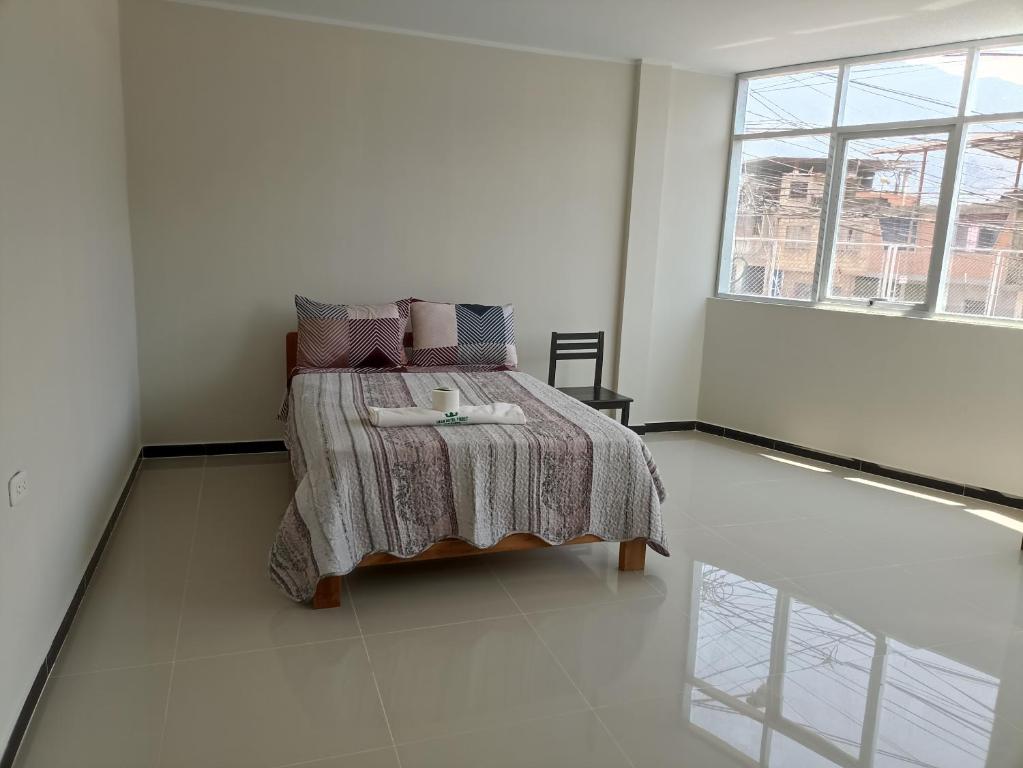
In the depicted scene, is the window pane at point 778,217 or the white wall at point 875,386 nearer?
the white wall at point 875,386

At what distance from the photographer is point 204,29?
4207 millimetres

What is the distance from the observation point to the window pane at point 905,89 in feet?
14.5

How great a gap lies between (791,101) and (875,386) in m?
1.99

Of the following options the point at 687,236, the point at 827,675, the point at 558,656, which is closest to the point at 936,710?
the point at 827,675

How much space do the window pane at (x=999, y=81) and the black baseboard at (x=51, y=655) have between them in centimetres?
504

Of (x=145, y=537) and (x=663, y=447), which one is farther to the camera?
(x=663, y=447)

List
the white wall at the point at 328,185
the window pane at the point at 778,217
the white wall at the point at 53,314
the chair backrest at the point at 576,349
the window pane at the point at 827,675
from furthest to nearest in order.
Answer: the window pane at the point at 778,217
the chair backrest at the point at 576,349
the white wall at the point at 328,185
the window pane at the point at 827,675
the white wall at the point at 53,314

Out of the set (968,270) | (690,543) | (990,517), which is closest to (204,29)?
(690,543)

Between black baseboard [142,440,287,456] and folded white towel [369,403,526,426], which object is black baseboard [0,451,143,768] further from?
folded white towel [369,403,526,426]

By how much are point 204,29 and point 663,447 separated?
3796 mm

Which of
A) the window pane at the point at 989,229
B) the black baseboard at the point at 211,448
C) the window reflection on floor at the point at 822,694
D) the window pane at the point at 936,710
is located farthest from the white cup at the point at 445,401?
the window pane at the point at 989,229

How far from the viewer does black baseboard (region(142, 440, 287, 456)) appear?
4547mm

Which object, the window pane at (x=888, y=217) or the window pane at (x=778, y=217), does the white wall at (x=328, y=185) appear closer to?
the window pane at (x=778, y=217)

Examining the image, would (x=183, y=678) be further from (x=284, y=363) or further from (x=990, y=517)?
(x=990, y=517)
